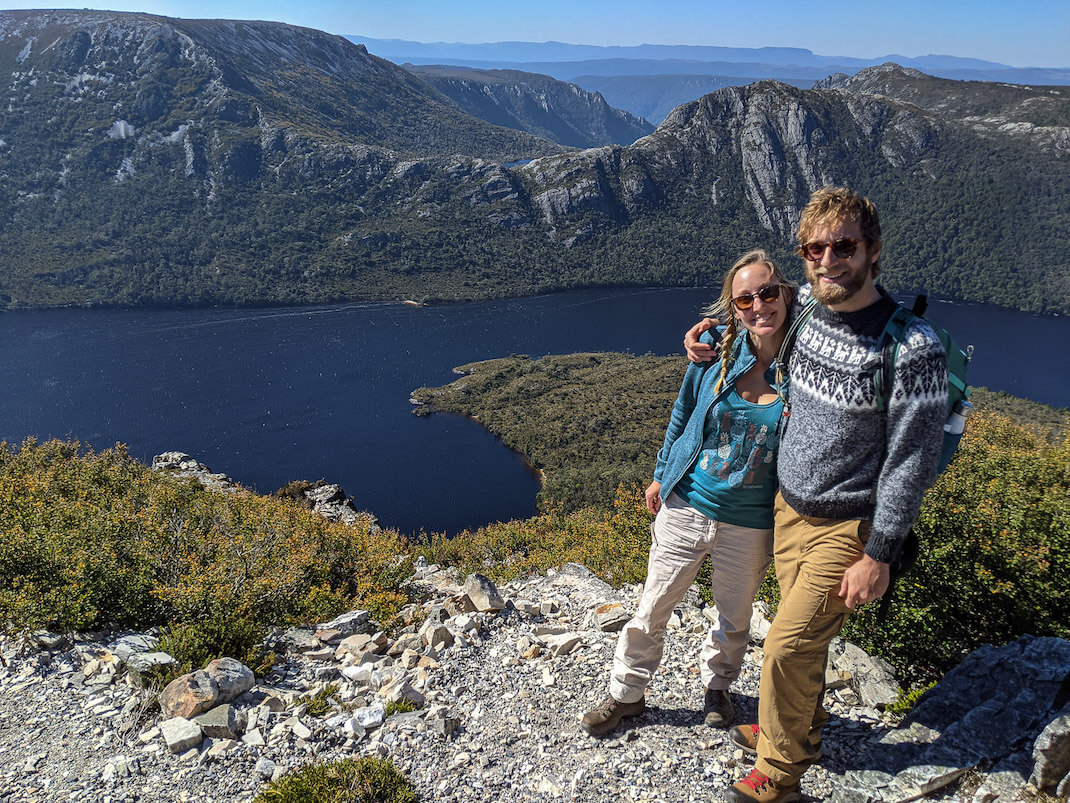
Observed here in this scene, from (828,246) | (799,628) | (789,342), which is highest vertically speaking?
(828,246)

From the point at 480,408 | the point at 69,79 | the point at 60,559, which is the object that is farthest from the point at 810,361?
the point at 69,79

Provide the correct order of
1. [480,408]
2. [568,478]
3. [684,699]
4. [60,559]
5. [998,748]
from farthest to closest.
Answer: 1. [480,408]
2. [568,478]
3. [60,559]
4. [684,699]
5. [998,748]

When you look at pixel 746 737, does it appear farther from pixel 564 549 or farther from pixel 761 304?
pixel 564 549

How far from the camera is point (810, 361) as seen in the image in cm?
277

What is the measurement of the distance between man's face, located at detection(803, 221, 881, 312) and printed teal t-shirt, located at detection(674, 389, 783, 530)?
0.67m

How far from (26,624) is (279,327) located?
93.2 metres

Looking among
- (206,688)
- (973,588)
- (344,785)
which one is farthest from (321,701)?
(973,588)

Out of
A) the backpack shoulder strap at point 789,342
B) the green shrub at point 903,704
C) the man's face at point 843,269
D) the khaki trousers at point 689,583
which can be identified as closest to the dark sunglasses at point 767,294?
the backpack shoulder strap at point 789,342

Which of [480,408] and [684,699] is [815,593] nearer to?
[684,699]

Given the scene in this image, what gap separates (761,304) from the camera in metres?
3.08

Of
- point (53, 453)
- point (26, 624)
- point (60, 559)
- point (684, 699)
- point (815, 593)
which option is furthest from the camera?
point (53, 453)

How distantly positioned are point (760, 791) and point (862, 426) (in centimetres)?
191

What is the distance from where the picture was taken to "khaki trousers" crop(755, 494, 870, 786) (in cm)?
271

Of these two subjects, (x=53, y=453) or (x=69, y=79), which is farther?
(x=69, y=79)
